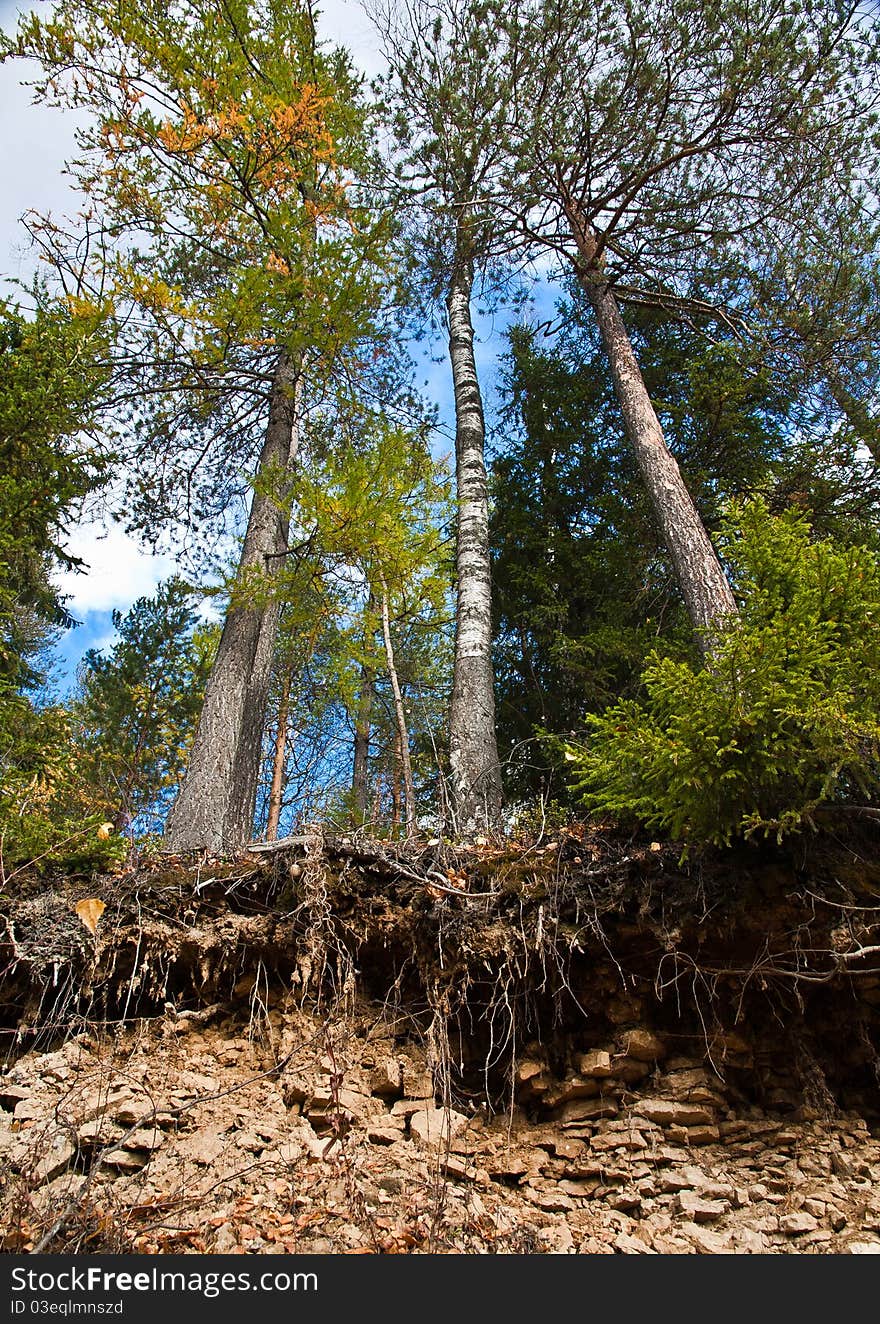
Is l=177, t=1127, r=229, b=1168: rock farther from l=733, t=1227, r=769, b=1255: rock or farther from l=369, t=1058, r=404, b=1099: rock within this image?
l=733, t=1227, r=769, b=1255: rock

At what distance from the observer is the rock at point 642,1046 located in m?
3.45

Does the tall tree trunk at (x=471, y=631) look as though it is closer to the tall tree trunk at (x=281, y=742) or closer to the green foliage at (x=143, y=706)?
the green foliage at (x=143, y=706)

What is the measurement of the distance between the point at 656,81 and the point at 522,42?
151 cm

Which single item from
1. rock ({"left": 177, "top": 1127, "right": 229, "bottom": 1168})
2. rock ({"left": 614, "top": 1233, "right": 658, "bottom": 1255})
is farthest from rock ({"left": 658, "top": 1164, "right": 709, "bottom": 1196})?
rock ({"left": 177, "top": 1127, "right": 229, "bottom": 1168})

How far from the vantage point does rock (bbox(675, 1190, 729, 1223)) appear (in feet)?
9.49

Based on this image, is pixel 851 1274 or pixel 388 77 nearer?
pixel 851 1274

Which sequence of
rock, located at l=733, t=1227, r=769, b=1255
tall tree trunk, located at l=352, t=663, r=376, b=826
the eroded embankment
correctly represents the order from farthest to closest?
tall tree trunk, located at l=352, t=663, r=376, b=826 < the eroded embankment < rock, located at l=733, t=1227, r=769, b=1255

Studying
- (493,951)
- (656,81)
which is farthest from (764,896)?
(656,81)

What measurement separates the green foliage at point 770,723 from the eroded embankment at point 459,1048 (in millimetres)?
363

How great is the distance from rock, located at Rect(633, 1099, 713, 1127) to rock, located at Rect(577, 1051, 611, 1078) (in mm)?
209

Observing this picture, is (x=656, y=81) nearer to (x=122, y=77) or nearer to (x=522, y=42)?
(x=522, y=42)

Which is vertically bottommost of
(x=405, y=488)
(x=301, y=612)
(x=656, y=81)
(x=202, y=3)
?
(x=301, y=612)

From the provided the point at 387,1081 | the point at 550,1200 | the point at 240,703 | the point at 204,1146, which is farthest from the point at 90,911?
the point at 240,703

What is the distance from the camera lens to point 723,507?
4211 mm
